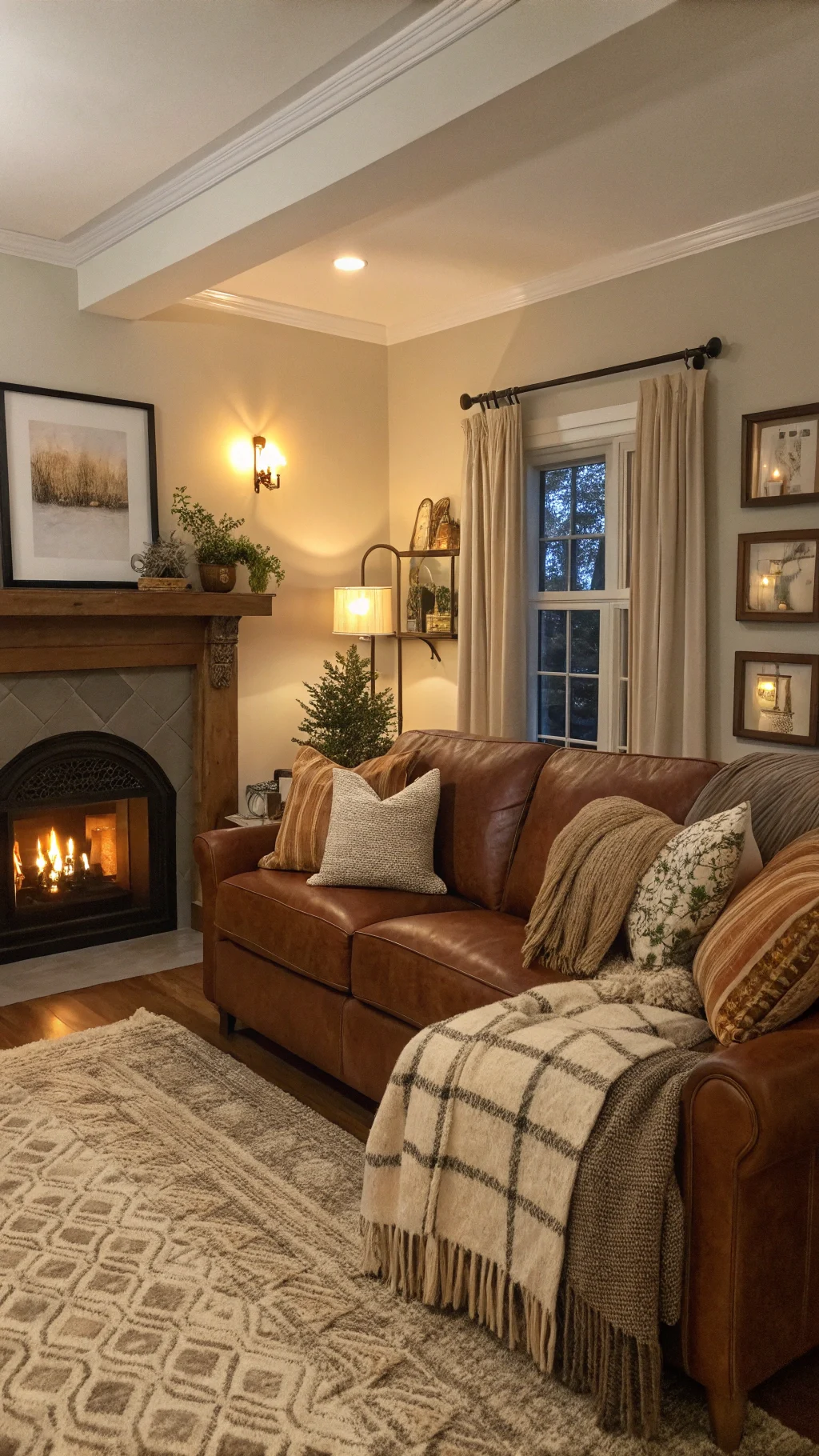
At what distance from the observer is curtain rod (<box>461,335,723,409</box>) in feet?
13.3

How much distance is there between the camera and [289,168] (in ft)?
10.6

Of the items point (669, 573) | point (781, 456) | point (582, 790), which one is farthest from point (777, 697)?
point (582, 790)

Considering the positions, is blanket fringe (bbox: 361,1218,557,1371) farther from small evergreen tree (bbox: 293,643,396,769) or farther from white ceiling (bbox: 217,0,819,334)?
small evergreen tree (bbox: 293,643,396,769)

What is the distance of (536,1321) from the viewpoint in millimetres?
1894

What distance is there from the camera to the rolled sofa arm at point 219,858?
349cm

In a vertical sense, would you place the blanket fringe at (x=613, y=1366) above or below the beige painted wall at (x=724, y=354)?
below

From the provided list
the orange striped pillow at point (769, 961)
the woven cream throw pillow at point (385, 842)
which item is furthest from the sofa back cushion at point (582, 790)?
the orange striped pillow at point (769, 961)

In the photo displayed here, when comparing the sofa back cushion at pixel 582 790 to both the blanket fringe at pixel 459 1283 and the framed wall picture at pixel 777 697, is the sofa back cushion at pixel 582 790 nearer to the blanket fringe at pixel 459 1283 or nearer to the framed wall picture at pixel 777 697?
the framed wall picture at pixel 777 697

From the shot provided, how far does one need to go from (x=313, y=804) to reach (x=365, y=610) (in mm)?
1893

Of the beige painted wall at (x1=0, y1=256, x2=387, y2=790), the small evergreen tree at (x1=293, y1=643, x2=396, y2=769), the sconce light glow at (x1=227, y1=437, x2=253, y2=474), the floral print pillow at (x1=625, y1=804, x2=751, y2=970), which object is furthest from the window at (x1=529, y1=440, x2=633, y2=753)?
the floral print pillow at (x1=625, y1=804, x2=751, y2=970)

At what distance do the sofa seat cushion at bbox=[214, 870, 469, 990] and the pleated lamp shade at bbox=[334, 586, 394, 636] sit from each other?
75.7 inches

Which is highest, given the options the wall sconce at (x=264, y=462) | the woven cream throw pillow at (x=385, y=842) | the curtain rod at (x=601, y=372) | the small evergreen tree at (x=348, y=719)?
the curtain rod at (x=601, y=372)

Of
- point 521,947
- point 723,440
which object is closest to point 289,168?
point 723,440

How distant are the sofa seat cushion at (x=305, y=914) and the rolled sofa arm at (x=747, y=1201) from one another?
4.32 feet
